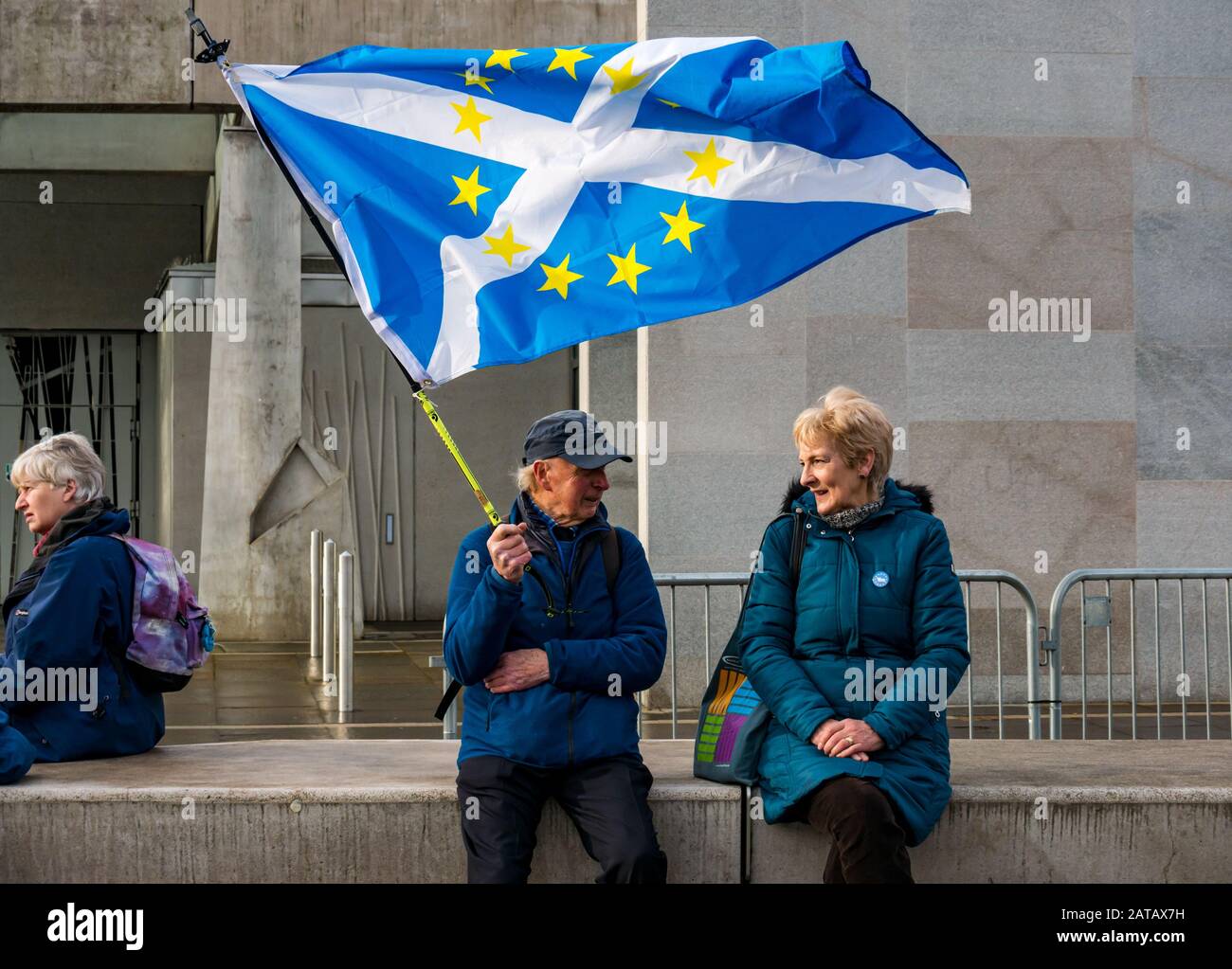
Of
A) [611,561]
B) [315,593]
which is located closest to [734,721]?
[611,561]

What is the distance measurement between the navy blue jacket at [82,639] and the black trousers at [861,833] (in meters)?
2.56

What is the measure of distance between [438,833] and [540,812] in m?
0.43

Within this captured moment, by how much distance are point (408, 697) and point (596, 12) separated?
7.59m

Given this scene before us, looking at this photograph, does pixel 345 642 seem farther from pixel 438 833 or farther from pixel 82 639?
pixel 438 833

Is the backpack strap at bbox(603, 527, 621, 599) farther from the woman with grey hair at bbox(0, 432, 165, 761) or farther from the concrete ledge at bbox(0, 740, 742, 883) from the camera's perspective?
the woman with grey hair at bbox(0, 432, 165, 761)

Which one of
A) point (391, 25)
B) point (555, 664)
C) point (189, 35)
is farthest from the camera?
point (189, 35)

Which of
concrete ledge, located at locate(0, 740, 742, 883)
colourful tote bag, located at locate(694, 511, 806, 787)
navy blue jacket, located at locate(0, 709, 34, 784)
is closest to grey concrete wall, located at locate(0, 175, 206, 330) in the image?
navy blue jacket, located at locate(0, 709, 34, 784)

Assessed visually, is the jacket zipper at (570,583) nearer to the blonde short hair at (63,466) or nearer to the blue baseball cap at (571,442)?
the blue baseball cap at (571,442)

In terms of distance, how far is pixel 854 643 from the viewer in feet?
16.9

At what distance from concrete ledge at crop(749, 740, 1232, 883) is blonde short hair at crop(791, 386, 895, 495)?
1165 millimetres

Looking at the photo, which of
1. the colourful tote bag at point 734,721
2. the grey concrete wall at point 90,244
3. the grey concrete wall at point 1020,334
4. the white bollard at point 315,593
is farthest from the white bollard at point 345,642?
the grey concrete wall at point 90,244

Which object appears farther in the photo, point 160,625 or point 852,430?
point 160,625

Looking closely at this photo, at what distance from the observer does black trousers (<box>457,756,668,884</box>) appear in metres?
4.94

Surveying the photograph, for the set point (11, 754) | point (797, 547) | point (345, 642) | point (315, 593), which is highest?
point (797, 547)
